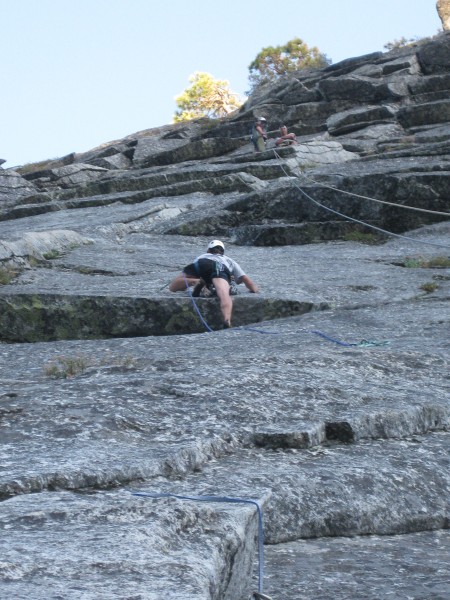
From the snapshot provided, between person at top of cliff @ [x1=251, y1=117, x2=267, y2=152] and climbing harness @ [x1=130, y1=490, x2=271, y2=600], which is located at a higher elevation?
person at top of cliff @ [x1=251, y1=117, x2=267, y2=152]

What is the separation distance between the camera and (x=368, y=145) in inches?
1258

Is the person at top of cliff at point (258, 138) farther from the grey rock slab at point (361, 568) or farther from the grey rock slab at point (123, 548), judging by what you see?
the grey rock slab at point (123, 548)

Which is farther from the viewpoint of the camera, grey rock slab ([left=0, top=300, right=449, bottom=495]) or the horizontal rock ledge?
the horizontal rock ledge

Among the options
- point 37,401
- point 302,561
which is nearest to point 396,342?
point 37,401

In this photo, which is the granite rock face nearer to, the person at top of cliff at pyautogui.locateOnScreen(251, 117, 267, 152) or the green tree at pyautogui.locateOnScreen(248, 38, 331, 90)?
the person at top of cliff at pyautogui.locateOnScreen(251, 117, 267, 152)

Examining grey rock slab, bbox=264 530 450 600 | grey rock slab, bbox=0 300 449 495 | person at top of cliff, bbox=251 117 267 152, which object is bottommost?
grey rock slab, bbox=264 530 450 600

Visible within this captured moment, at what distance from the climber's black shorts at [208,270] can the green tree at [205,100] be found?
2278 inches

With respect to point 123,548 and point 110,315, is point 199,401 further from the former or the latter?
point 110,315

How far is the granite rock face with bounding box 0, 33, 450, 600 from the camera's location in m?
4.27

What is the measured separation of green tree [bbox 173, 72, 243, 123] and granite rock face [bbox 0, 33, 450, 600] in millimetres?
51591

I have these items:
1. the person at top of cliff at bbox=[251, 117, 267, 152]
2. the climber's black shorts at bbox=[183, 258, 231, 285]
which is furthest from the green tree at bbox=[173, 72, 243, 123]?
the climber's black shorts at bbox=[183, 258, 231, 285]

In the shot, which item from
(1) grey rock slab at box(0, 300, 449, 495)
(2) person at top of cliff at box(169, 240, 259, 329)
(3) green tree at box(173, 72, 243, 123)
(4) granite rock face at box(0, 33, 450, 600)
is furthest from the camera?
(3) green tree at box(173, 72, 243, 123)

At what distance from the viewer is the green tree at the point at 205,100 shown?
240 ft

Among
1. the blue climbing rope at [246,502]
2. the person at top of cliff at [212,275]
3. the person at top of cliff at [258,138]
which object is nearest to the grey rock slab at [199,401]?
the blue climbing rope at [246,502]
